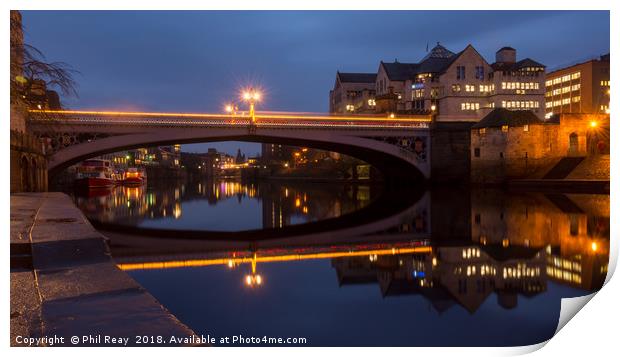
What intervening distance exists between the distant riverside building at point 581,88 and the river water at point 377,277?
→ 220 ft

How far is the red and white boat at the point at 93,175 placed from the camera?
171ft

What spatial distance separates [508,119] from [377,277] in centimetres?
3971

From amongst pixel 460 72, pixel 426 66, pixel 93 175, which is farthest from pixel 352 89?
pixel 93 175

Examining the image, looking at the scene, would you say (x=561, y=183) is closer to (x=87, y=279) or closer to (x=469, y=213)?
(x=469, y=213)

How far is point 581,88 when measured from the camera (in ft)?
276

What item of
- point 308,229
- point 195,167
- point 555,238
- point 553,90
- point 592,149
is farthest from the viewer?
point 195,167

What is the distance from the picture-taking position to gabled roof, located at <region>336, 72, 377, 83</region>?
91.2 m

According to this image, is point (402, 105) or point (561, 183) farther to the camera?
point (402, 105)

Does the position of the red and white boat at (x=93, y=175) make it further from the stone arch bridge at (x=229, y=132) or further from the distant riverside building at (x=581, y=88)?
the distant riverside building at (x=581, y=88)

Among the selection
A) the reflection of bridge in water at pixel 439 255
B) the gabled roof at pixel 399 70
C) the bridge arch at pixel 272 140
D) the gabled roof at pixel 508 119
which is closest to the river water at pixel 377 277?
the reflection of bridge in water at pixel 439 255

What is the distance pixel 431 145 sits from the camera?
44.1m

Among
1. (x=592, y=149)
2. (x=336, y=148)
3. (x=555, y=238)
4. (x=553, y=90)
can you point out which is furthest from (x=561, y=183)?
(x=553, y=90)

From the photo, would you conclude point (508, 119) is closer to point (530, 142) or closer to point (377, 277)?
point (530, 142)
